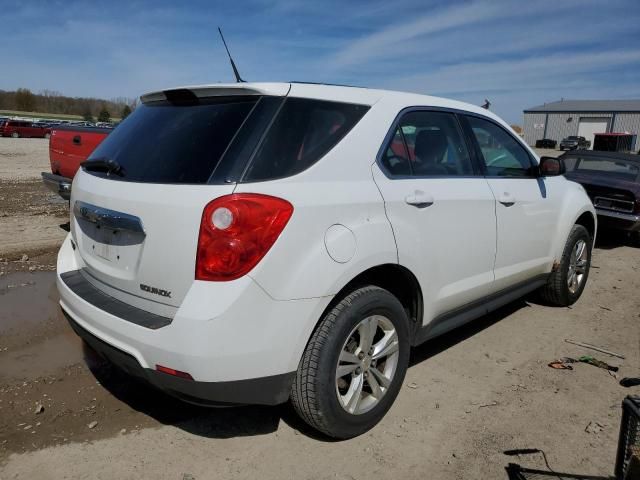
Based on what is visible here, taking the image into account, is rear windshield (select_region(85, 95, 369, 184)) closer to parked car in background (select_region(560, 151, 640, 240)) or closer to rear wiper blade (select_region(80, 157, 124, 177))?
rear wiper blade (select_region(80, 157, 124, 177))

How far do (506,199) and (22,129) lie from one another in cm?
4583

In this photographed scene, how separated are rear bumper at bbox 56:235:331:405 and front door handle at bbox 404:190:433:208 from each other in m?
0.80

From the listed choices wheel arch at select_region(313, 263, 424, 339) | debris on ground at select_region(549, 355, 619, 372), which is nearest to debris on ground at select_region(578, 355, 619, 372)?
debris on ground at select_region(549, 355, 619, 372)

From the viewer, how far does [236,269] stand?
209cm

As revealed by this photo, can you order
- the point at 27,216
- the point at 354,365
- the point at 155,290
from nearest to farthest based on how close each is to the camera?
the point at 155,290, the point at 354,365, the point at 27,216

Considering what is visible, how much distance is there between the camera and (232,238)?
2090 mm

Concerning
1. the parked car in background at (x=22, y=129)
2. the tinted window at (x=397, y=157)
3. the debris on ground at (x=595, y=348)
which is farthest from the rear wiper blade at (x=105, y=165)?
the parked car in background at (x=22, y=129)

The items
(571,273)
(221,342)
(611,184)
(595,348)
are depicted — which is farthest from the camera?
(611,184)

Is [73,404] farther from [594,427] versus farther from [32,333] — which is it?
[594,427]

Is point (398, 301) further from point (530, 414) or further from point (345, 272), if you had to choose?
point (530, 414)

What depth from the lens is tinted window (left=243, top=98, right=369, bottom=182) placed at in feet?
7.43

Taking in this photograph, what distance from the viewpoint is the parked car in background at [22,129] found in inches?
1588

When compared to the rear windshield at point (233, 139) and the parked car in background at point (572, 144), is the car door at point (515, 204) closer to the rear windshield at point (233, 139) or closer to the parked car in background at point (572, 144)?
the rear windshield at point (233, 139)

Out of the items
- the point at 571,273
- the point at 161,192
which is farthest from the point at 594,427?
the point at 161,192
